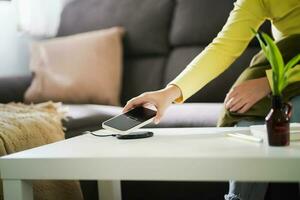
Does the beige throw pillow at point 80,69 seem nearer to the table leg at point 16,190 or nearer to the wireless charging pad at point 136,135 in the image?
the wireless charging pad at point 136,135

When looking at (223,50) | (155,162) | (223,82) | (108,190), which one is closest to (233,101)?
(223,50)

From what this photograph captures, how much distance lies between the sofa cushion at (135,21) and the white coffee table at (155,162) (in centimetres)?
117

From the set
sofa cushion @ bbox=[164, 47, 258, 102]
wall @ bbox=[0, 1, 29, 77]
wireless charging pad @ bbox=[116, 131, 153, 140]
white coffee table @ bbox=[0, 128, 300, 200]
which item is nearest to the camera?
white coffee table @ bbox=[0, 128, 300, 200]

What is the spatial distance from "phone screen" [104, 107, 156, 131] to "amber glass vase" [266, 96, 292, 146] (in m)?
0.31

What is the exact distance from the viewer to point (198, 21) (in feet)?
6.48

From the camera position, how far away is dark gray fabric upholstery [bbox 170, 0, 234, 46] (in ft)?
6.36

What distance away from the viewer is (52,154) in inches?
32.9

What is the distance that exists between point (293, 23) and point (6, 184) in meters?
0.84

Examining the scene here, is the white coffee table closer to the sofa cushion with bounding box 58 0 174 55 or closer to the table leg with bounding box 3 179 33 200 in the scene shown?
the table leg with bounding box 3 179 33 200

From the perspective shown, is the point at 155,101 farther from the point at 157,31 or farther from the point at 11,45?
the point at 11,45

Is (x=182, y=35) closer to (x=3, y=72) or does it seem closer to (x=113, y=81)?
(x=113, y=81)

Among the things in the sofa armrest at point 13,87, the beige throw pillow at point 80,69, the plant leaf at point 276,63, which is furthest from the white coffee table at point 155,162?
the sofa armrest at point 13,87

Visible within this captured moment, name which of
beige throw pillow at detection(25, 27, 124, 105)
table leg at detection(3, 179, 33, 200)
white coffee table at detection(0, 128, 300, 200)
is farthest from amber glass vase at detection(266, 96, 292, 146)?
beige throw pillow at detection(25, 27, 124, 105)

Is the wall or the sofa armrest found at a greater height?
the wall
